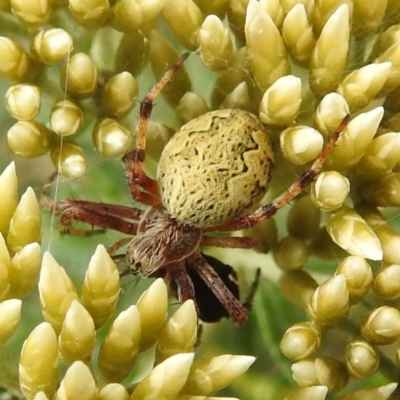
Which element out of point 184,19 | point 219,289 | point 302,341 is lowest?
point 219,289

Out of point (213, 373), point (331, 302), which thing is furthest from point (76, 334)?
point (331, 302)

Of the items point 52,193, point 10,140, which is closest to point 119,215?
point 52,193

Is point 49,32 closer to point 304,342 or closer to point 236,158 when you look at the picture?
point 236,158

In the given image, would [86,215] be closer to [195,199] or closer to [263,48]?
[195,199]

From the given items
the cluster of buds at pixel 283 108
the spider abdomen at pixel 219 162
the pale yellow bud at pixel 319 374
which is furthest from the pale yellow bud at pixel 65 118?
the pale yellow bud at pixel 319 374

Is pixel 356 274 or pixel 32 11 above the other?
pixel 32 11

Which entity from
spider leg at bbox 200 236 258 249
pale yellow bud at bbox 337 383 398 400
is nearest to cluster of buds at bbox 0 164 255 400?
pale yellow bud at bbox 337 383 398 400
